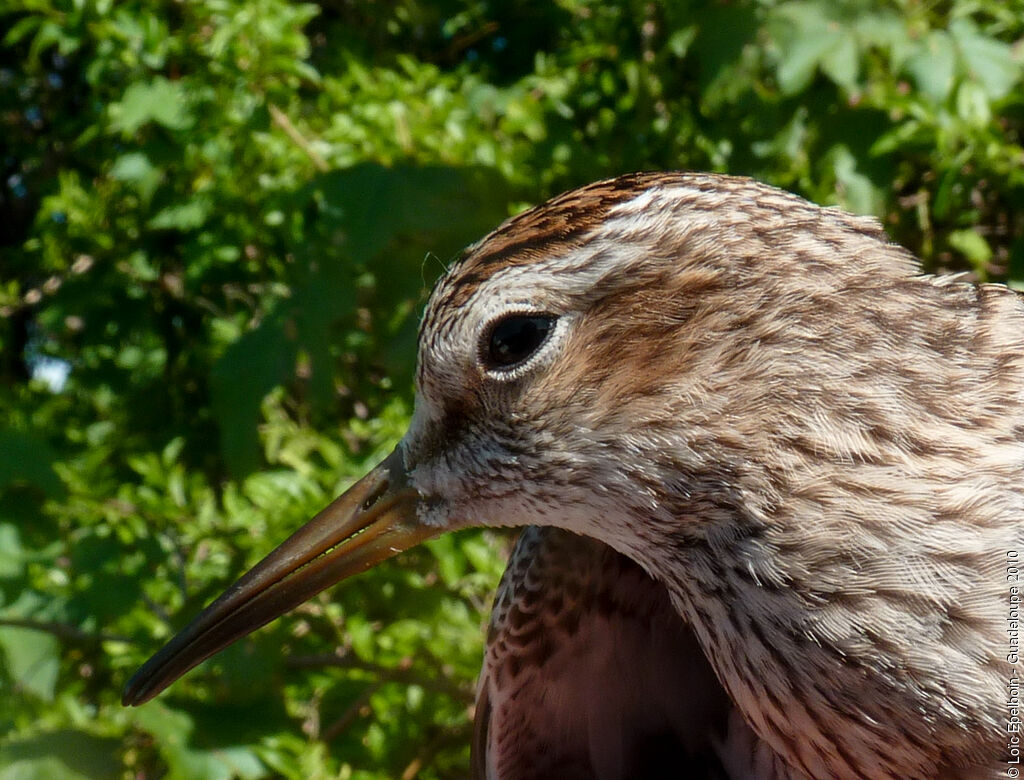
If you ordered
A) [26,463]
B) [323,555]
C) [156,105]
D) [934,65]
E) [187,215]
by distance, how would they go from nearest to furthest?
[323,555] → [26,463] → [934,65] → [156,105] → [187,215]

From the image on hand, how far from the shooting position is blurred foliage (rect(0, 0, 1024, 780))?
2.00m

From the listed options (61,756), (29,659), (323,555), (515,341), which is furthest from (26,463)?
(515,341)

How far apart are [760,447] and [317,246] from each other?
4.08ft

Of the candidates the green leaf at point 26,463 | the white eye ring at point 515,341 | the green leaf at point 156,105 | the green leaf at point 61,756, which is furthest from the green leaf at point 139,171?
the white eye ring at point 515,341

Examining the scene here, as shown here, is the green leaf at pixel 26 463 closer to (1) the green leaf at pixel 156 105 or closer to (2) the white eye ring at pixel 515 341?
(2) the white eye ring at pixel 515 341

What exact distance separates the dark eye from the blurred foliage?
2.43 feet

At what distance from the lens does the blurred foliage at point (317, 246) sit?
6.56 ft

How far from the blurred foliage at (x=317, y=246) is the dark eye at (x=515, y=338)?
0.74 meters

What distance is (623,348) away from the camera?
128 centimetres

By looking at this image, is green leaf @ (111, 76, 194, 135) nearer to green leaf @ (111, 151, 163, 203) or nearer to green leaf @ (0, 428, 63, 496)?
green leaf @ (111, 151, 163, 203)

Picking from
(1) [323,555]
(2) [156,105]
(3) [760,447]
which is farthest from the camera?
(2) [156,105]

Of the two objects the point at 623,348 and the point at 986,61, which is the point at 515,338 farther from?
the point at 986,61

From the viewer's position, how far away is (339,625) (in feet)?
8.03

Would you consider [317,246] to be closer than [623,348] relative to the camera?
No
